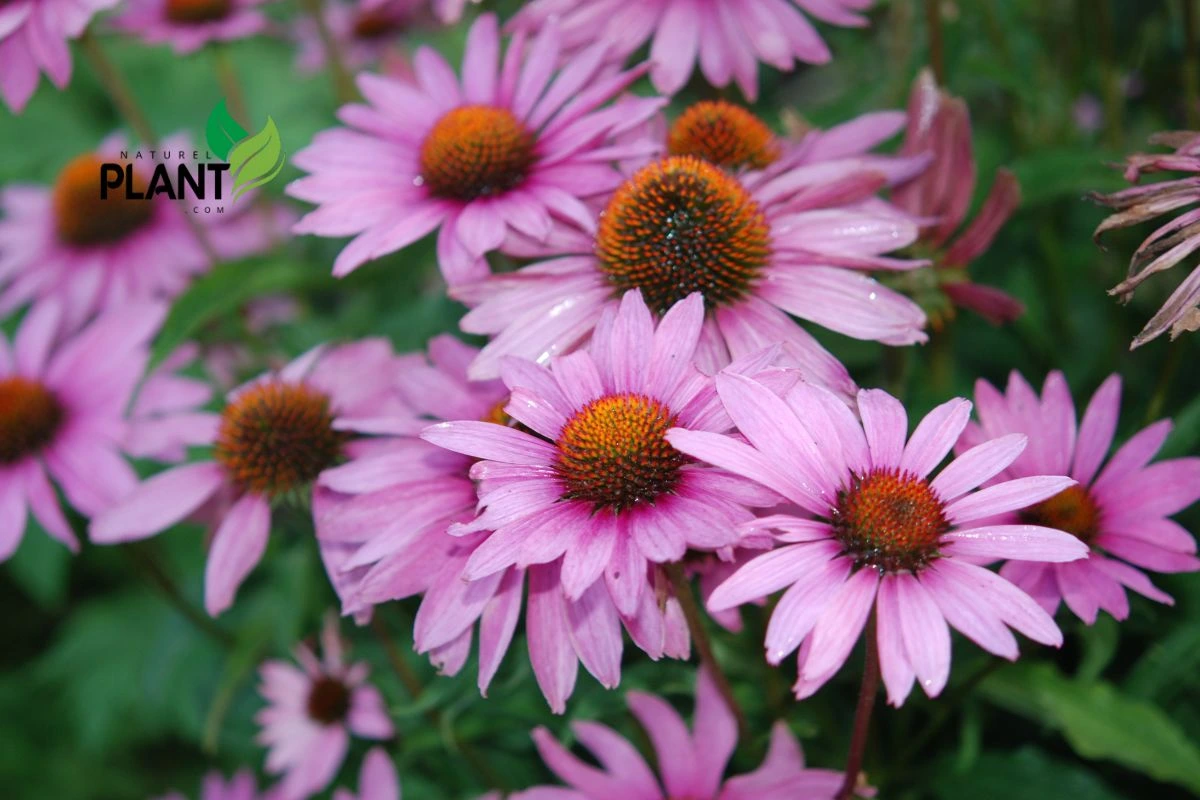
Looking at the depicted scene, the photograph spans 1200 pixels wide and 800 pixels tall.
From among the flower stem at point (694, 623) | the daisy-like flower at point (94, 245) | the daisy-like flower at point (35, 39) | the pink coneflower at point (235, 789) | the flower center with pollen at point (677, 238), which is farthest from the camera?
the daisy-like flower at point (94, 245)

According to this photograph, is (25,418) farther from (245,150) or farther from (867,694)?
(867,694)

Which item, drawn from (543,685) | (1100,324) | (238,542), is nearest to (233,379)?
(238,542)

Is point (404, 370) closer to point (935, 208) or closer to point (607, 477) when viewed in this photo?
point (607, 477)

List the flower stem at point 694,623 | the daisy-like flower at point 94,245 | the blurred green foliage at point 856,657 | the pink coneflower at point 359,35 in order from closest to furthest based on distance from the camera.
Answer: the flower stem at point 694,623, the blurred green foliage at point 856,657, the daisy-like flower at point 94,245, the pink coneflower at point 359,35

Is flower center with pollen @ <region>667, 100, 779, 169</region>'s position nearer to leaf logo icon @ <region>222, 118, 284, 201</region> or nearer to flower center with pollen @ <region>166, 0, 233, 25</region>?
leaf logo icon @ <region>222, 118, 284, 201</region>

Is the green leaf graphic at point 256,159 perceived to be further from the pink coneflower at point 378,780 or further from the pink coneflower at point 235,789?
the pink coneflower at point 235,789

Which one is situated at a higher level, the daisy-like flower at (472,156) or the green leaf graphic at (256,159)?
the daisy-like flower at (472,156)

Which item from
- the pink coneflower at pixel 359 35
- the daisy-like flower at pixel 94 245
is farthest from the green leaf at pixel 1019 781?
the pink coneflower at pixel 359 35
